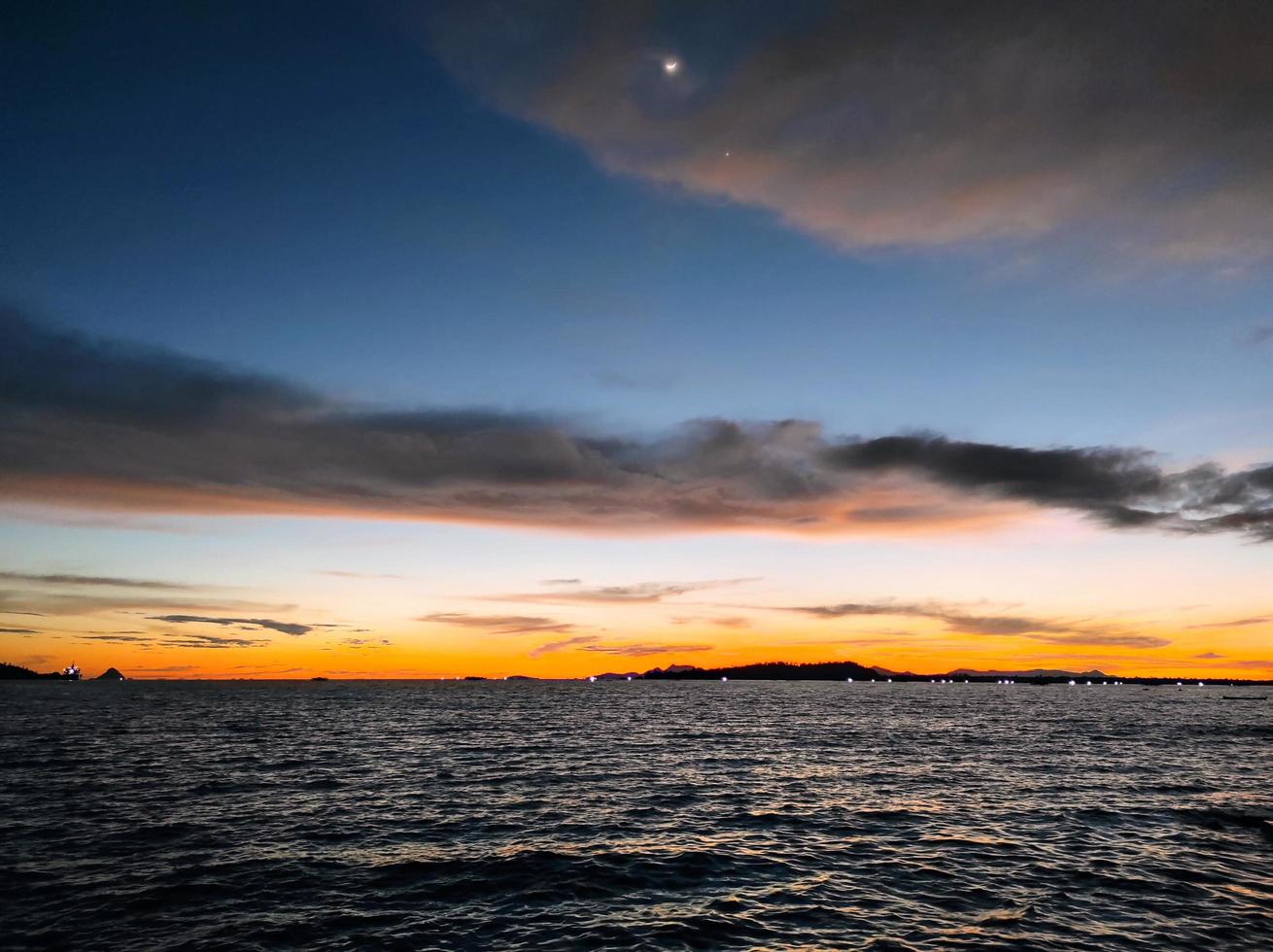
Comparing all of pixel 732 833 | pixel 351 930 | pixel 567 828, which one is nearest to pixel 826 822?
pixel 732 833

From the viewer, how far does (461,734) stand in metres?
88.9

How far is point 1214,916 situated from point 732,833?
1909cm

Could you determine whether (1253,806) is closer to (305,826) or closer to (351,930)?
(351,930)

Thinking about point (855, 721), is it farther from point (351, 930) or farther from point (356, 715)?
Result: point (351, 930)

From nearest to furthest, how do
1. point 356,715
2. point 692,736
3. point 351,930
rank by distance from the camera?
point 351,930 < point 692,736 < point 356,715

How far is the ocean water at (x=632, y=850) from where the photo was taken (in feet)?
77.4

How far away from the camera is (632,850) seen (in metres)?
32.7

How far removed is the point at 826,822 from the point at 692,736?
50477 mm

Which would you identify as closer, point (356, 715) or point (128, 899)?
point (128, 899)

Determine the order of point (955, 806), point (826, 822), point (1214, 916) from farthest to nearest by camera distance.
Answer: point (955, 806) < point (826, 822) < point (1214, 916)

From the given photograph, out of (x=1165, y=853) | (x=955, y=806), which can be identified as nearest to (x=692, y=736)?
(x=955, y=806)

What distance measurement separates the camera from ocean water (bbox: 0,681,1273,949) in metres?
23.6

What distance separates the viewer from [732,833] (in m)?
35.7

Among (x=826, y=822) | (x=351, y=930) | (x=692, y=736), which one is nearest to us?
(x=351, y=930)
